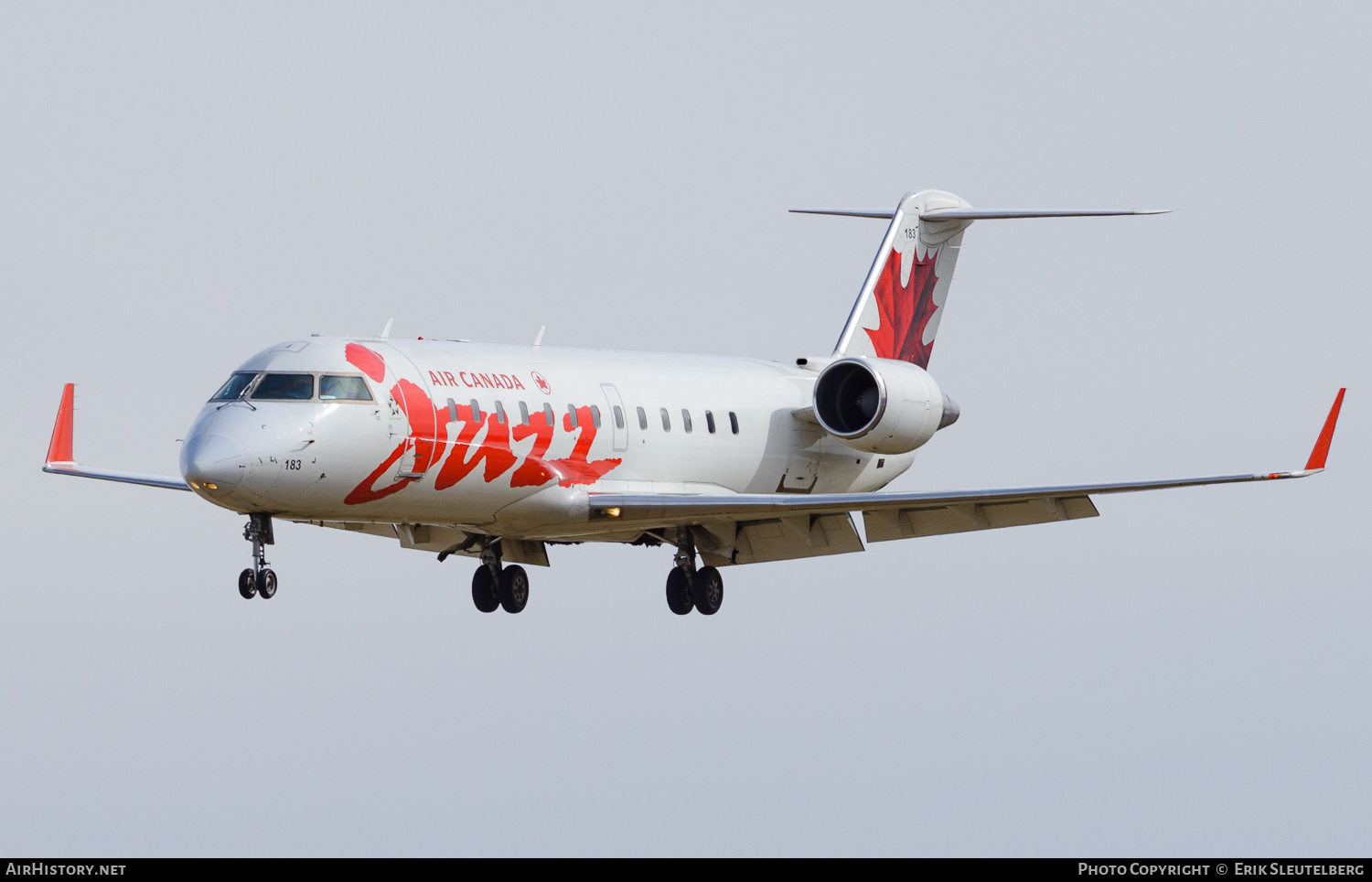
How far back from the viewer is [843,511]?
31594 millimetres

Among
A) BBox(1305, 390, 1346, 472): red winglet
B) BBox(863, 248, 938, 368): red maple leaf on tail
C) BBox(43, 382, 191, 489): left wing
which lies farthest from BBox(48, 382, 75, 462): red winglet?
BBox(1305, 390, 1346, 472): red winglet

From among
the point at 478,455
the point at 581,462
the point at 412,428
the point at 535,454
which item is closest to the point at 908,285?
the point at 581,462

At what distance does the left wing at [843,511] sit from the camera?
3038 cm

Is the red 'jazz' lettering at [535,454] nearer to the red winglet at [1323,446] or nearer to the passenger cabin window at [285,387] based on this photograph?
the passenger cabin window at [285,387]

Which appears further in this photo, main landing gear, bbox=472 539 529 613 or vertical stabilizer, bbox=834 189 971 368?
vertical stabilizer, bbox=834 189 971 368

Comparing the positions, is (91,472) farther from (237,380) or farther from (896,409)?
(896,409)

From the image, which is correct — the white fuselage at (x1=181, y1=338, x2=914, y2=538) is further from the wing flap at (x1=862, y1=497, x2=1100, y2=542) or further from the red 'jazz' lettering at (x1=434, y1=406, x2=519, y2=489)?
the wing flap at (x1=862, y1=497, x2=1100, y2=542)

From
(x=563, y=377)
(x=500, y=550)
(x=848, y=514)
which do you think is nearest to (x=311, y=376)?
(x=563, y=377)

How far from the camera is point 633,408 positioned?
3191cm

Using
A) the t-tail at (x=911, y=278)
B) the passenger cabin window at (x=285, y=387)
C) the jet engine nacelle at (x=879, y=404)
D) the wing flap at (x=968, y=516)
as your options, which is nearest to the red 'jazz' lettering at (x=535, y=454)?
the passenger cabin window at (x=285, y=387)

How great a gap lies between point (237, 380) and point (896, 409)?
10517 millimetres

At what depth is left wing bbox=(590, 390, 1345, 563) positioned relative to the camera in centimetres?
3038

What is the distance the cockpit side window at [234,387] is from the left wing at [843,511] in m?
5.28

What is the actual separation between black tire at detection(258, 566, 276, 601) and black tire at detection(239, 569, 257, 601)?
7 centimetres
